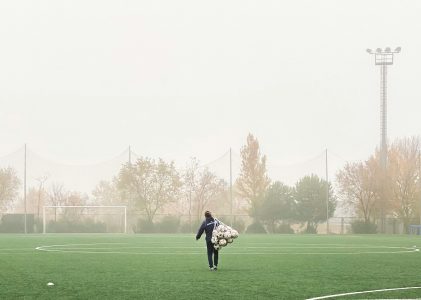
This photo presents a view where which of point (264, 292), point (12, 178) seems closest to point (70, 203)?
point (12, 178)

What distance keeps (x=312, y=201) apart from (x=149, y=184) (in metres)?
20.0

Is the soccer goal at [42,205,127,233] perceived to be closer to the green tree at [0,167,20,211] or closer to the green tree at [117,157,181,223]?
the green tree at [117,157,181,223]

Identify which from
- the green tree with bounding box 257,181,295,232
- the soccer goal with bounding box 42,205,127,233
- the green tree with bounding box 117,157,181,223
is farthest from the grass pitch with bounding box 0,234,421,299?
the green tree with bounding box 117,157,181,223

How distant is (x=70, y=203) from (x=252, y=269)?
86185 millimetres

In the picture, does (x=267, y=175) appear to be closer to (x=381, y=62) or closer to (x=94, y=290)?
(x=381, y=62)

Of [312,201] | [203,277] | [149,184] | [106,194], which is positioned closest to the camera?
[203,277]

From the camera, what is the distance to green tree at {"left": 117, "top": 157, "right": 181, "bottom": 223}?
90.8 meters

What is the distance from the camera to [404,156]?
88500mm

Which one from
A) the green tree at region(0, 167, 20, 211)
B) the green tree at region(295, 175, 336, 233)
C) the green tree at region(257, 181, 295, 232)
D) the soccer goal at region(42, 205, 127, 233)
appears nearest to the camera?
the soccer goal at region(42, 205, 127, 233)

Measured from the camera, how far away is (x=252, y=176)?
3745 inches

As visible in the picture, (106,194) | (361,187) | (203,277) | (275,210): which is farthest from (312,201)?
(203,277)

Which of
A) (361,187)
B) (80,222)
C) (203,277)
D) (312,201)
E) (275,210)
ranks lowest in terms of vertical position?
(80,222)

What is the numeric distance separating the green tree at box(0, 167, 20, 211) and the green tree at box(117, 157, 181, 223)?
14.4 metres

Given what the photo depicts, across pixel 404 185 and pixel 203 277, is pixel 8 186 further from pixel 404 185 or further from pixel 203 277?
pixel 203 277
